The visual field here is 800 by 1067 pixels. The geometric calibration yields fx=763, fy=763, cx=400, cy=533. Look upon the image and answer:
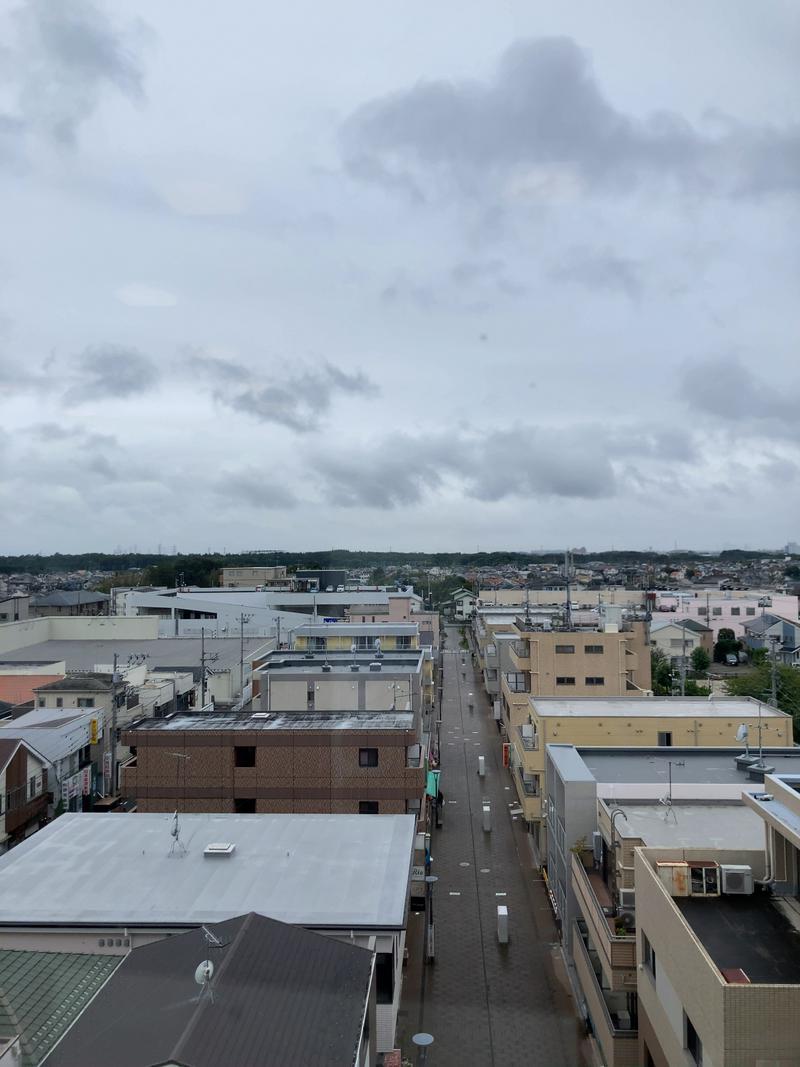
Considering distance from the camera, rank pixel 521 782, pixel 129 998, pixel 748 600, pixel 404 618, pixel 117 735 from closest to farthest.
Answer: pixel 129 998, pixel 521 782, pixel 117 735, pixel 404 618, pixel 748 600

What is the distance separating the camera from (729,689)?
25.2m

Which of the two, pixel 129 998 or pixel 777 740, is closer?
pixel 129 998

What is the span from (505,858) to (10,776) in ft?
30.3

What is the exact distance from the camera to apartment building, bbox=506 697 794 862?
13.2 metres

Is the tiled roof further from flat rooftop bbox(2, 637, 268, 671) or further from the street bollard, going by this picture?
flat rooftop bbox(2, 637, 268, 671)

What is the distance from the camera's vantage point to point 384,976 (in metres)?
7.07

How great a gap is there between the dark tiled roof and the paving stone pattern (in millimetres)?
4252

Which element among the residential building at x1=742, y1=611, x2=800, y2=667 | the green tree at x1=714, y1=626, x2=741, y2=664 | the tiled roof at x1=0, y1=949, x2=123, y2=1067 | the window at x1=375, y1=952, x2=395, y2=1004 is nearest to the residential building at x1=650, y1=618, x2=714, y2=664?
the green tree at x1=714, y1=626, x2=741, y2=664

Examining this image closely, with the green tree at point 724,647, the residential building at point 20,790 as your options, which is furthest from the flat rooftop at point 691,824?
the green tree at point 724,647

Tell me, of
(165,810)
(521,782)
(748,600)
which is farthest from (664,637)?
(165,810)

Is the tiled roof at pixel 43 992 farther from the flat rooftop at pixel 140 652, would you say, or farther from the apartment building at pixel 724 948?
the flat rooftop at pixel 140 652

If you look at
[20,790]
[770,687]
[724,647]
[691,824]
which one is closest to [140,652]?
[20,790]

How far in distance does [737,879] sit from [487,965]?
18.5 ft

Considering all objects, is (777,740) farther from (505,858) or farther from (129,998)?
(129,998)
